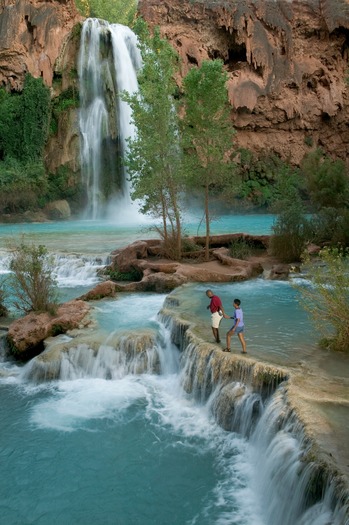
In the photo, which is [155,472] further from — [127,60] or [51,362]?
[127,60]

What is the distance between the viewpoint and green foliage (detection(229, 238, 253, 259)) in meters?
17.5

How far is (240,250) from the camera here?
17531 millimetres

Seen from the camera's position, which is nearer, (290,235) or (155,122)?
(155,122)

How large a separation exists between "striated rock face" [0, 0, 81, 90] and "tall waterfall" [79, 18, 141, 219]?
6.84ft

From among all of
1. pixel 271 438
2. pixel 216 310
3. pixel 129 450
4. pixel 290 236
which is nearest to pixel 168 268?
pixel 290 236

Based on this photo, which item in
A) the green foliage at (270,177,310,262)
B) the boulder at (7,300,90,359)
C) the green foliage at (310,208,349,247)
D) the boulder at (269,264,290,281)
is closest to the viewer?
the boulder at (7,300,90,359)

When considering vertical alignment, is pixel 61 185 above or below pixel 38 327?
above

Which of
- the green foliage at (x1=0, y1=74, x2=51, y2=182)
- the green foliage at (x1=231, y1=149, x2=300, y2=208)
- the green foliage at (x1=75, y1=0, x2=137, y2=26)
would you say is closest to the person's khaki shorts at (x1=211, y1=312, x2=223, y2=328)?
the green foliage at (x1=0, y1=74, x2=51, y2=182)

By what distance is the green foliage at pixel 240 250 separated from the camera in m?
17.5

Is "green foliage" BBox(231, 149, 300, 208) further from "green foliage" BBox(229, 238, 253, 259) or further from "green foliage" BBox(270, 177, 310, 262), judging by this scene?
"green foliage" BBox(270, 177, 310, 262)

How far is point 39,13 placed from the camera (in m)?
34.4

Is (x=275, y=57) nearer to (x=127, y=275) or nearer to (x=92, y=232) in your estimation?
(x=92, y=232)

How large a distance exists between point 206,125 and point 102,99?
898 inches

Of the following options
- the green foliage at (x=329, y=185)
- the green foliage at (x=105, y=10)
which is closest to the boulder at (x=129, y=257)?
the green foliage at (x=329, y=185)
